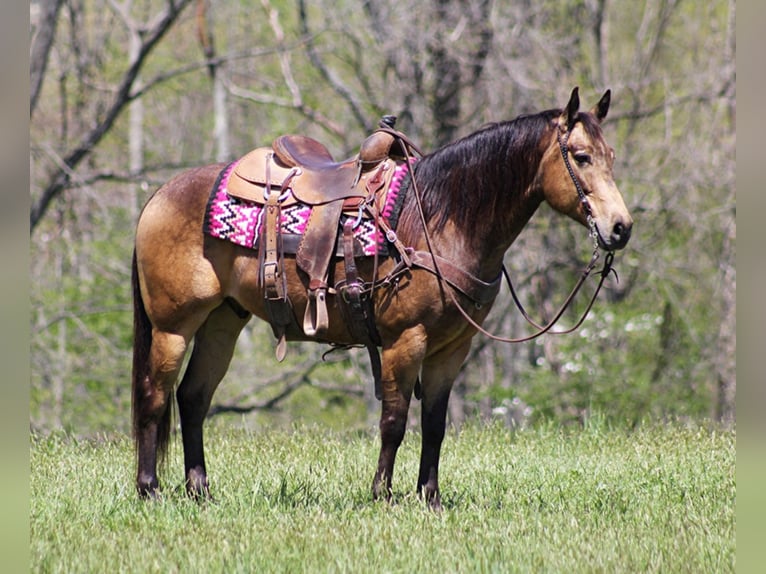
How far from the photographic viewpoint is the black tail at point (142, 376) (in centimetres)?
614

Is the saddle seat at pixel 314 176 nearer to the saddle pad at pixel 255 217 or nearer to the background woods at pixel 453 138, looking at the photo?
the saddle pad at pixel 255 217

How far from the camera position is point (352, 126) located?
15.4 meters

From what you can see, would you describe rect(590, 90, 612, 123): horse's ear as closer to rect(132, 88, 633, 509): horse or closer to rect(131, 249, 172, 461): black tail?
rect(132, 88, 633, 509): horse

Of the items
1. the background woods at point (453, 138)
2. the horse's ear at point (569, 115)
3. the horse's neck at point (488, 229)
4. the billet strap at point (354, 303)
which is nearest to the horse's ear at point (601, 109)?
the horse's ear at point (569, 115)

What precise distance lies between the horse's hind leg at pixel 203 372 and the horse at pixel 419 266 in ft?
0.06

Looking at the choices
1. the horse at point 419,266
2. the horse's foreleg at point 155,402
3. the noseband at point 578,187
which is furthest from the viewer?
the horse's foreleg at point 155,402

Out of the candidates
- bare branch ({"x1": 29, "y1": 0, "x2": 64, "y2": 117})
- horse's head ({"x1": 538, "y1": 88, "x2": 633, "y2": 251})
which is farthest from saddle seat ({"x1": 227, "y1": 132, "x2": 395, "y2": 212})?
bare branch ({"x1": 29, "y1": 0, "x2": 64, "y2": 117})

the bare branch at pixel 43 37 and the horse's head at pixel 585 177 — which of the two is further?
the bare branch at pixel 43 37

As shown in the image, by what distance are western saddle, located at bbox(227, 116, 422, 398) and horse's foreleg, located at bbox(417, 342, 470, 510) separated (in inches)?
11.4

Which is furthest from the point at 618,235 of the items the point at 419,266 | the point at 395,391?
the point at 395,391

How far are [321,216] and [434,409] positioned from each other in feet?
3.90

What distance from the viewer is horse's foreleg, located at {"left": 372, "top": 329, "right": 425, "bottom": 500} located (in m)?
5.47

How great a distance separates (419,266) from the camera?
5.50 m

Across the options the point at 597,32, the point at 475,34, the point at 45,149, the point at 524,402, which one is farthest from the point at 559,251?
the point at 45,149
